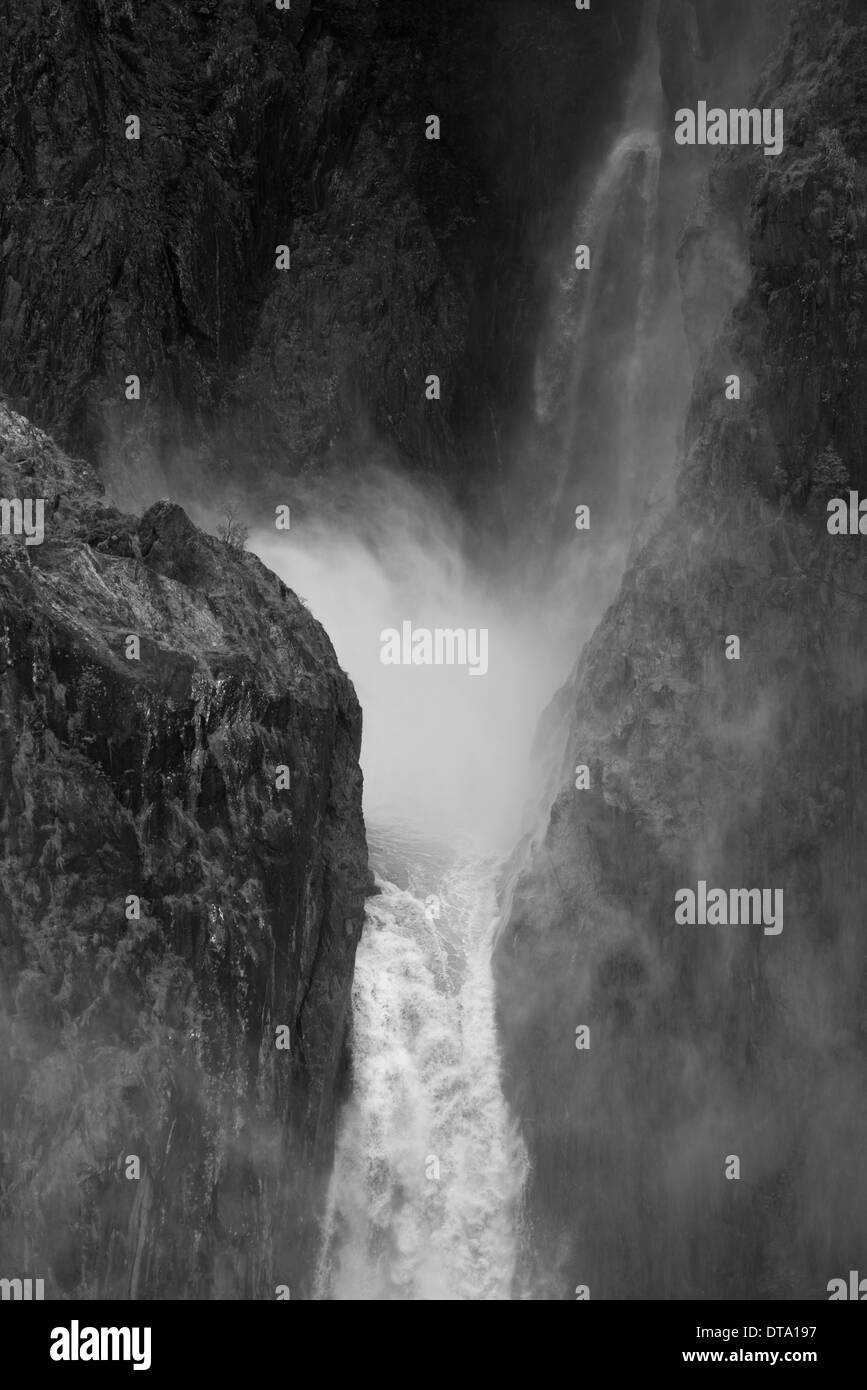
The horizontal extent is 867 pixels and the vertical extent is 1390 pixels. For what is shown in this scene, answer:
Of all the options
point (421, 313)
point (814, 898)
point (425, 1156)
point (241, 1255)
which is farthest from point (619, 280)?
point (241, 1255)

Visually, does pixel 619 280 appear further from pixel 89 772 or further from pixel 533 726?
pixel 89 772

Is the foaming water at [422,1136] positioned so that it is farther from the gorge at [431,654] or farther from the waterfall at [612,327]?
the waterfall at [612,327]

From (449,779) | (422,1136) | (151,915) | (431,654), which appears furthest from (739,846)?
(431,654)

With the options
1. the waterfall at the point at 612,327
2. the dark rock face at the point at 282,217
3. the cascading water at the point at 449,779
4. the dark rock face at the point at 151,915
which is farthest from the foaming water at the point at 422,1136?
the dark rock face at the point at 282,217

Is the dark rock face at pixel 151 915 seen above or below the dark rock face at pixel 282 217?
below

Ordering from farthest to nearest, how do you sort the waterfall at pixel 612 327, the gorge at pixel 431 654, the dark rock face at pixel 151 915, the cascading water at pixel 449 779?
1. the waterfall at pixel 612 327
2. the cascading water at pixel 449 779
3. the gorge at pixel 431 654
4. the dark rock face at pixel 151 915

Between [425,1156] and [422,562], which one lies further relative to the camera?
[422,562]
